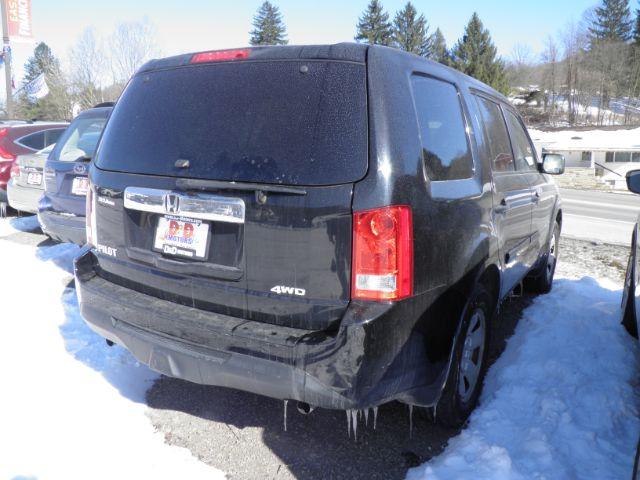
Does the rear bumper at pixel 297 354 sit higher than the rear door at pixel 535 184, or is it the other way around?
the rear door at pixel 535 184

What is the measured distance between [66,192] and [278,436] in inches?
141

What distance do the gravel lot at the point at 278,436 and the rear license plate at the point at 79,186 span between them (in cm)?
247

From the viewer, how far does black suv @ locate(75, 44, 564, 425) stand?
7.09 ft

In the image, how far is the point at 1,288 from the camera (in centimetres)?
523

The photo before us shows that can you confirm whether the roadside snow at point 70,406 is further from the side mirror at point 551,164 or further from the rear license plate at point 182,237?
the side mirror at point 551,164

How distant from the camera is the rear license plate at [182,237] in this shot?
241cm

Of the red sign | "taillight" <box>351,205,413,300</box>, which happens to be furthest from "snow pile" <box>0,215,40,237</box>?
the red sign

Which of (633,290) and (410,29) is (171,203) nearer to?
(633,290)

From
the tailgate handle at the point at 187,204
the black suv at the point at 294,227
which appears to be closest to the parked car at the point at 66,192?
the black suv at the point at 294,227

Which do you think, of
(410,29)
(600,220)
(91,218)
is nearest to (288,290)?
(91,218)

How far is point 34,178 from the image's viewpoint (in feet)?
23.5

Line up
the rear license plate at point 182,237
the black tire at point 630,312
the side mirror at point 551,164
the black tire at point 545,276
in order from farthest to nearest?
the black tire at point 545,276 < the side mirror at point 551,164 < the black tire at point 630,312 < the rear license plate at point 182,237

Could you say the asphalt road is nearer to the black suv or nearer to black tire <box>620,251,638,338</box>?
black tire <box>620,251,638,338</box>

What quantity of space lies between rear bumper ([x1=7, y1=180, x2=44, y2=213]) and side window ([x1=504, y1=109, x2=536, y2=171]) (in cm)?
579
